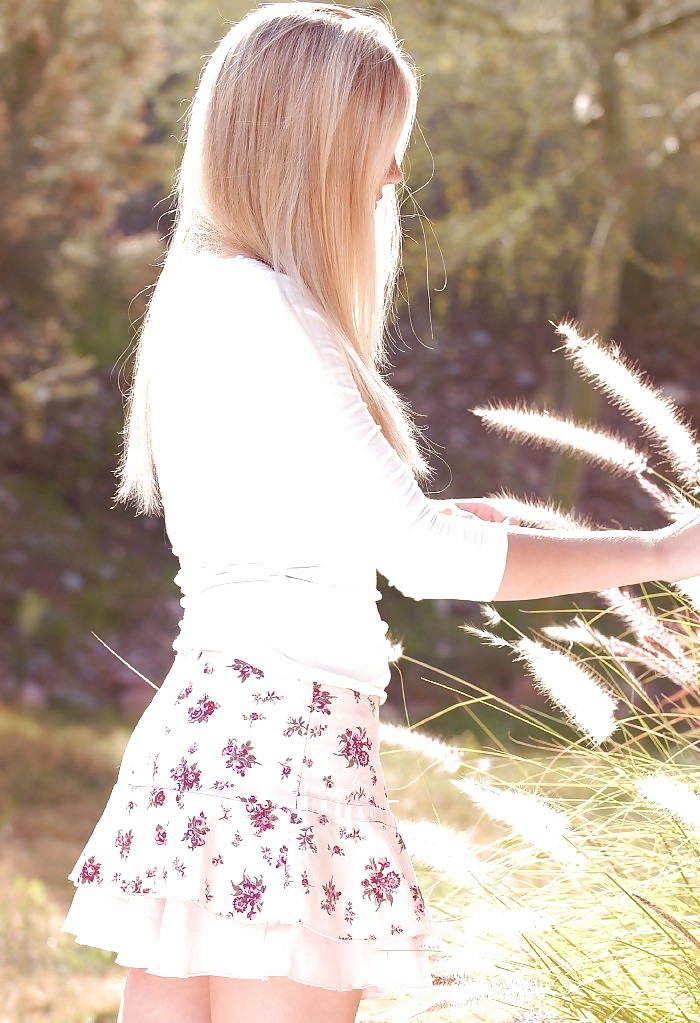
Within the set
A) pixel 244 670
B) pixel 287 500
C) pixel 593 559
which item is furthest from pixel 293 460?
pixel 593 559

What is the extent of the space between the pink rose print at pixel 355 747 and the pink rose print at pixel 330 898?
Result: 14cm

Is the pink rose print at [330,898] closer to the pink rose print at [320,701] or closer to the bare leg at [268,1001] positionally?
the bare leg at [268,1001]

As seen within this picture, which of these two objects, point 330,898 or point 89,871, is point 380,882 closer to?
point 330,898

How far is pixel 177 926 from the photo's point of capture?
56.1 inches

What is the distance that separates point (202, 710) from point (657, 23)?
657cm

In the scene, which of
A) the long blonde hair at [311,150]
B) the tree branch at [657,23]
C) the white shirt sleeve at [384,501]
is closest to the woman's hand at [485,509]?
the long blonde hair at [311,150]

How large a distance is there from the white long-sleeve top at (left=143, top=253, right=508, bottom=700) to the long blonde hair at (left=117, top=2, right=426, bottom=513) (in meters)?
0.07

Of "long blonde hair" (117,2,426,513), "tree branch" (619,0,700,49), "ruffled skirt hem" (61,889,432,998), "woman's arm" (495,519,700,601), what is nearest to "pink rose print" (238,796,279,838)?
"ruffled skirt hem" (61,889,432,998)

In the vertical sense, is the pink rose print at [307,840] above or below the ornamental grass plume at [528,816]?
below

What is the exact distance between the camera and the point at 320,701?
1500 mm

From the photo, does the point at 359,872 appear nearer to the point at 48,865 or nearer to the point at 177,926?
the point at 177,926

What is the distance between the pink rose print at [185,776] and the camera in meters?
1.47

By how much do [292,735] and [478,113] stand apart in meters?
7.73

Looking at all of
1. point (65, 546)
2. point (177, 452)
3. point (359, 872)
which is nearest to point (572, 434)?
point (177, 452)
